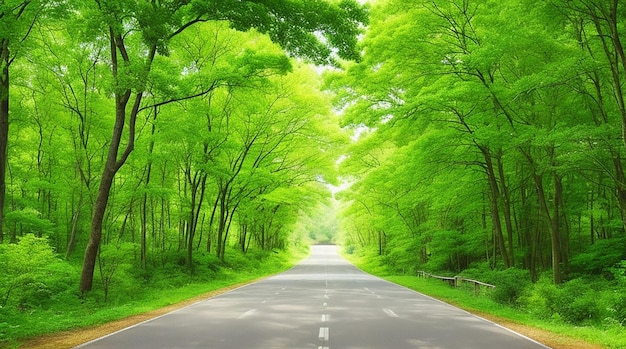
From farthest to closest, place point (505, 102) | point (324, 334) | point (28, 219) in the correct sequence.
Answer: point (28, 219) < point (505, 102) < point (324, 334)

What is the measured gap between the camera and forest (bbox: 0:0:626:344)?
43.5 feet

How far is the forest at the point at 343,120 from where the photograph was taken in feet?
43.5

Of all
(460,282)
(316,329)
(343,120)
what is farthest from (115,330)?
(460,282)

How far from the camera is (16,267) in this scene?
42.3ft

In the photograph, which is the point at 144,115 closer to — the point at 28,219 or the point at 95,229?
the point at 28,219

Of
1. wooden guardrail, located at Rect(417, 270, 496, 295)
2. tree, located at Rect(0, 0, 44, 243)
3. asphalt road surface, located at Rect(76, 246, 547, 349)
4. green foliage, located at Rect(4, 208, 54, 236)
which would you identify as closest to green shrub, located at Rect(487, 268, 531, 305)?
wooden guardrail, located at Rect(417, 270, 496, 295)

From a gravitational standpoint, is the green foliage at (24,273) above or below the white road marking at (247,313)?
above

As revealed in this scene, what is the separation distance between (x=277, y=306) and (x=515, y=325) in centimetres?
745

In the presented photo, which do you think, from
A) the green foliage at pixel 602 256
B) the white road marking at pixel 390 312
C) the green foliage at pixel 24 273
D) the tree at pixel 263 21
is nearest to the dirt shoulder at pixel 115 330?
the green foliage at pixel 24 273

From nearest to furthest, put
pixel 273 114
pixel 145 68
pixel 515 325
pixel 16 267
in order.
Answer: pixel 515 325, pixel 16 267, pixel 145 68, pixel 273 114

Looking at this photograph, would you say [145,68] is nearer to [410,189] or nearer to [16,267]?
[16,267]

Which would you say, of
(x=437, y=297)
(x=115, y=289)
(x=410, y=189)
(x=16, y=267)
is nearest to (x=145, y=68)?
(x=16, y=267)

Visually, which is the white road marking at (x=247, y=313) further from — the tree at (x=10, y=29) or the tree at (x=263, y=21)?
the tree at (x=10, y=29)

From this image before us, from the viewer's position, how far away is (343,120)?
2233 cm
